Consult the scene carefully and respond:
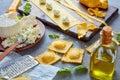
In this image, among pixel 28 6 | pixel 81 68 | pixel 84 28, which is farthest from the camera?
pixel 28 6

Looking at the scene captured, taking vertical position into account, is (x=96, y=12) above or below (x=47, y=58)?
above

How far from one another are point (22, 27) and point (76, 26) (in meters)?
0.19

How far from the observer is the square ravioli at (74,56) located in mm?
853

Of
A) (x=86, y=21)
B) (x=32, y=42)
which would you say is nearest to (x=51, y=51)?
(x=32, y=42)

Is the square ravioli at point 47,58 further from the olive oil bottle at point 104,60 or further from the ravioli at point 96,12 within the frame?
the ravioli at point 96,12

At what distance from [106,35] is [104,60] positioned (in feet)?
0.29

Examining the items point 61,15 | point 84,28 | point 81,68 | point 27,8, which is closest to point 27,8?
point 27,8

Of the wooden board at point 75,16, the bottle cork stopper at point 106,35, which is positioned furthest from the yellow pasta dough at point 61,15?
the bottle cork stopper at point 106,35

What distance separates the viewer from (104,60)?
2.52ft

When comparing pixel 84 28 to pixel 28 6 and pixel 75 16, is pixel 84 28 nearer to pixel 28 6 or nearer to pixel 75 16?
pixel 75 16

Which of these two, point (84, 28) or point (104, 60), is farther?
point (84, 28)

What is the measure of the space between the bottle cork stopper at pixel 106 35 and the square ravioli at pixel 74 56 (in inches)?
5.4

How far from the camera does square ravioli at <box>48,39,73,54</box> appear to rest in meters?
Answer: 0.89

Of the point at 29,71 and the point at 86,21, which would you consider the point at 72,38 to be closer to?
the point at 86,21
